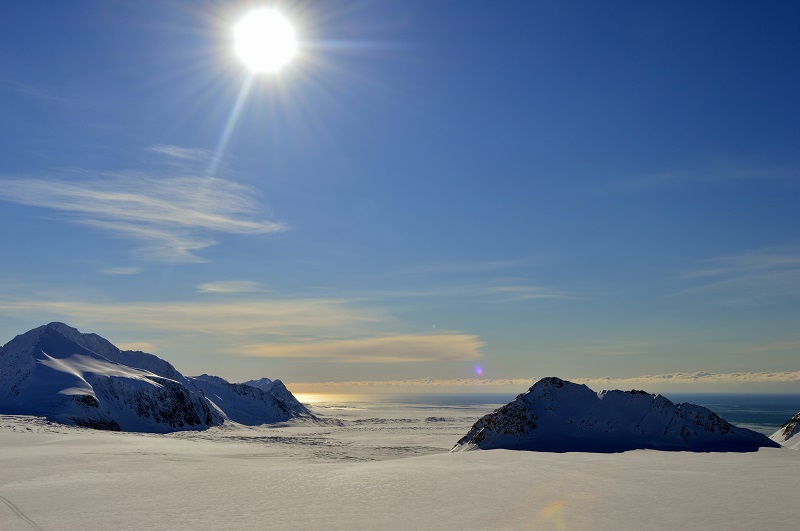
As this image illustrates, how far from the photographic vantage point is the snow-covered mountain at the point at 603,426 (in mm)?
38225

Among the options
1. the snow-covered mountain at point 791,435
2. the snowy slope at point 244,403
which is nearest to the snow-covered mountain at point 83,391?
the snowy slope at point 244,403

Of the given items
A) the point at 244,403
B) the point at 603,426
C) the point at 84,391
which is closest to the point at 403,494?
the point at 603,426

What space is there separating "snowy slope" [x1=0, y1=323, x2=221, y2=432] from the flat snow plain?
1739 inches

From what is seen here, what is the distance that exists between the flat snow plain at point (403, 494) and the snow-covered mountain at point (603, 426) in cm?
827

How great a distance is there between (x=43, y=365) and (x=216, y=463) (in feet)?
199

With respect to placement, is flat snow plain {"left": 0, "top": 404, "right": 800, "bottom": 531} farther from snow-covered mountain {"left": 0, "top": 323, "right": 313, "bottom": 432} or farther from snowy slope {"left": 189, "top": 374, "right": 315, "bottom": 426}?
snowy slope {"left": 189, "top": 374, "right": 315, "bottom": 426}

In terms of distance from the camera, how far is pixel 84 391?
7238 cm

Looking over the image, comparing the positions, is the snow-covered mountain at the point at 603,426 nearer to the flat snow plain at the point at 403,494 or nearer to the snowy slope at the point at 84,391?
the flat snow plain at the point at 403,494

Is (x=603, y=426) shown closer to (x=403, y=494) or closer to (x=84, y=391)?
(x=403, y=494)

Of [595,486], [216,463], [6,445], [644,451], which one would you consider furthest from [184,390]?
[595,486]

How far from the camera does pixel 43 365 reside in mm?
77250

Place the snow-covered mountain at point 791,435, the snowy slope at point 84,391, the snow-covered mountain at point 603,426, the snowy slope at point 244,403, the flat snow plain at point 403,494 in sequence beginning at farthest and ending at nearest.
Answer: the snowy slope at point 244,403
the snowy slope at point 84,391
the snow-covered mountain at point 791,435
the snow-covered mountain at point 603,426
the flat snow plain at point 403,494

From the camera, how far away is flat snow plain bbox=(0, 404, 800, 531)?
15508 millimetres

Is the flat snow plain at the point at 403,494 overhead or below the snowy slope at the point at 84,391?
below
